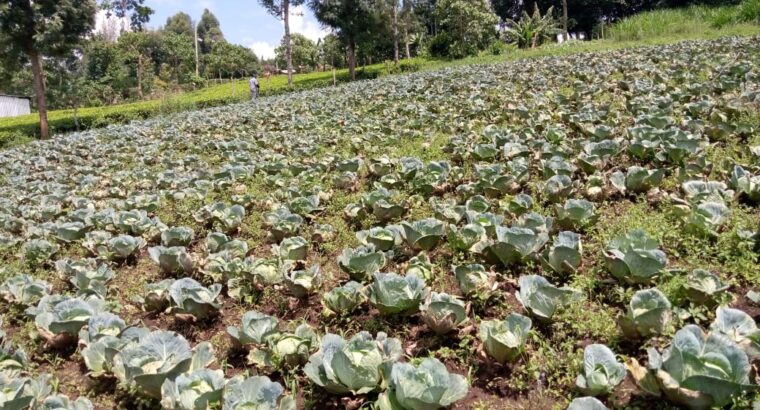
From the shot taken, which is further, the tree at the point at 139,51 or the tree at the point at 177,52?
the tree at the point at 177,52

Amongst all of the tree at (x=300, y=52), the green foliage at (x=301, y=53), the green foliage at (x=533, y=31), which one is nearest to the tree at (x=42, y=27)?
the green foliage at (x=533, y=31)

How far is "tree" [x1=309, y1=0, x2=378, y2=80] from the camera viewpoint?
35.2m

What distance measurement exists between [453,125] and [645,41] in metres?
19.6

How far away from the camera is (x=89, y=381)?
3207 mm

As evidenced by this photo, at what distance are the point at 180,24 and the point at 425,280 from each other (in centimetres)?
11580

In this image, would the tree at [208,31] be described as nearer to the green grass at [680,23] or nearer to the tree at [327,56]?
the tree at [327,56]

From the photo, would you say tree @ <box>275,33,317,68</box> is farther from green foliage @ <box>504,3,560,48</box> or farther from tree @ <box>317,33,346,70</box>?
green foliage @ <box>504,3,560,48</box>

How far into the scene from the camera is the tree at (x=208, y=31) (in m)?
102

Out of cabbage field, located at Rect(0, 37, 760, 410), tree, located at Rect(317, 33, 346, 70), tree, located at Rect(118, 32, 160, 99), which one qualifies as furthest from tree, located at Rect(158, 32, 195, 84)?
cabbage field, located at Rect(0, 37, 760, 410)

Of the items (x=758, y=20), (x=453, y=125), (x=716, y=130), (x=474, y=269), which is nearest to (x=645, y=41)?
(x=758, y=20)

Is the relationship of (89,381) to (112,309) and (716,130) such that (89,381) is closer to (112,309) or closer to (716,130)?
(112,309)

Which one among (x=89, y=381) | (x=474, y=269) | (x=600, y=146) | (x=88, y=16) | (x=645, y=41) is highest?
(x=88, y=16)

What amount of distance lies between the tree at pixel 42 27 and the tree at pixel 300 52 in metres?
42.8

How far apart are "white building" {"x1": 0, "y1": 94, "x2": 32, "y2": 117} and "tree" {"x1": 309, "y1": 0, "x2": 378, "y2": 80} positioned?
115ft
